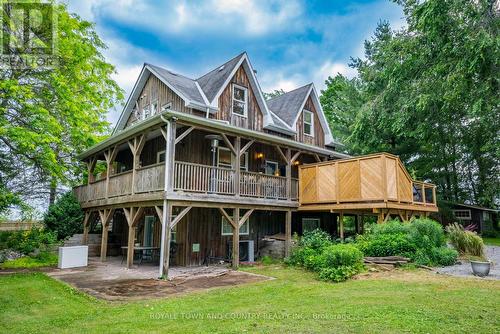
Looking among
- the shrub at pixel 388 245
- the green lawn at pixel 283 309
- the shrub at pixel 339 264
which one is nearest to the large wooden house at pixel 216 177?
the shrub at pixel 388 245

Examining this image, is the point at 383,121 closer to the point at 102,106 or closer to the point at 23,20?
the point at 102,106

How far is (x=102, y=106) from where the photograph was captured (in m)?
19.2

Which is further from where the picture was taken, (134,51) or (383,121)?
(134,51)

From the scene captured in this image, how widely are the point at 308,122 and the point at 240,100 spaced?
5.10 metres

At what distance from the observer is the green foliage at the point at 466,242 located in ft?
42.4

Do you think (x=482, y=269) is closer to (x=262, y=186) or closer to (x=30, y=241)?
(x=262, y=186)

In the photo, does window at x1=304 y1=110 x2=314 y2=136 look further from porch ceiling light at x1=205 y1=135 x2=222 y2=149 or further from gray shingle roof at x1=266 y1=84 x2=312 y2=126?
porch ceiling light at x1=205 y1=135 x2=222 y2=149

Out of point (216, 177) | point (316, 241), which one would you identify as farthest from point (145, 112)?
point (316, 241)

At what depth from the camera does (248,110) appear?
16.0 m

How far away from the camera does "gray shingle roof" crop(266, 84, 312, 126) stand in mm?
18361

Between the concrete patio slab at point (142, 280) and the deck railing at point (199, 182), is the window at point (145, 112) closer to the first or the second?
the deck railing at point (199, 182)

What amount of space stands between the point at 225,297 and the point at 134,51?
108 feet

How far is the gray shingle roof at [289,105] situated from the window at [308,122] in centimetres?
81

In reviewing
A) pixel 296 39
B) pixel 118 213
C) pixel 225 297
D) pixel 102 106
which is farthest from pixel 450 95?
pixel 296 39
